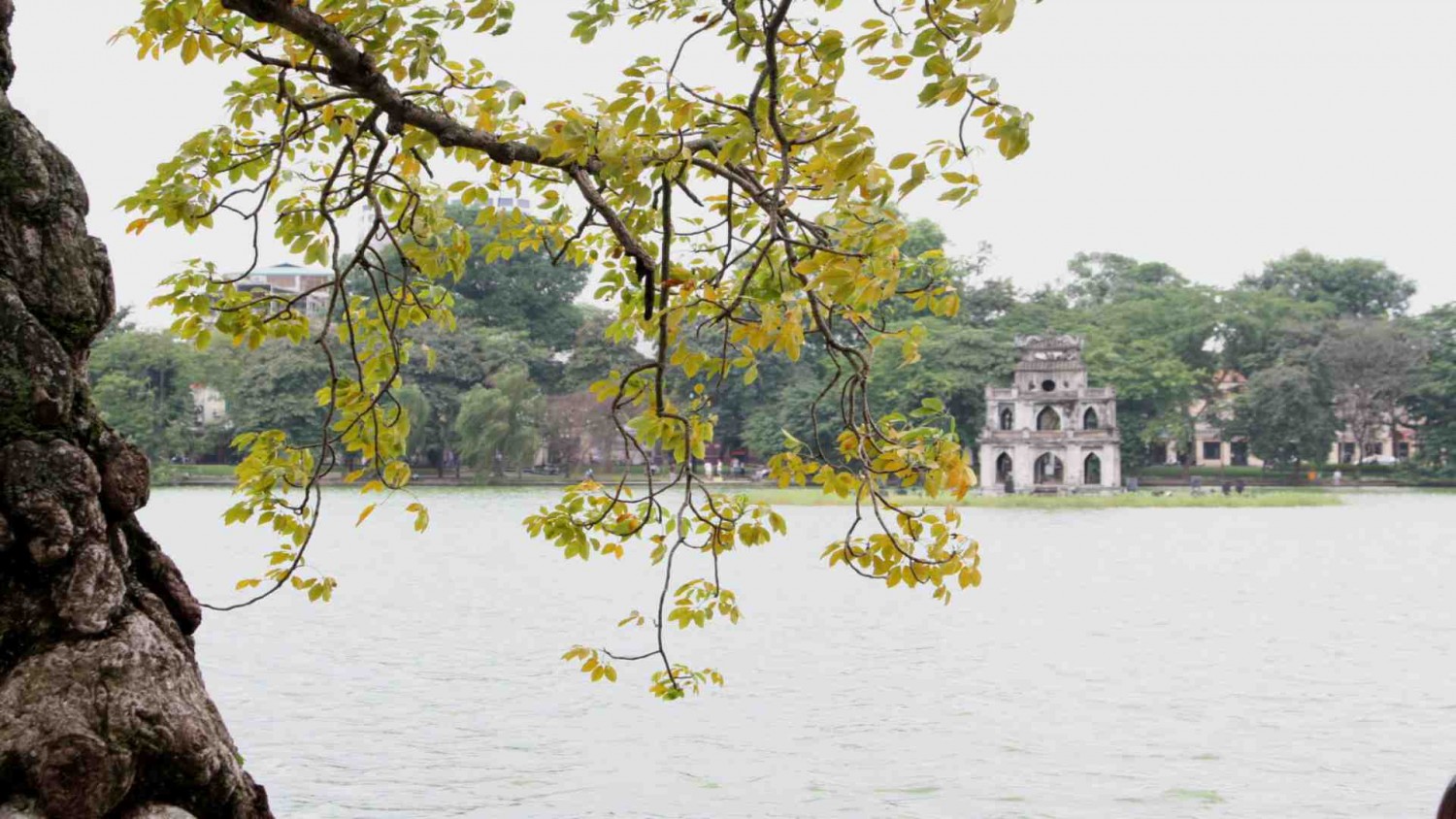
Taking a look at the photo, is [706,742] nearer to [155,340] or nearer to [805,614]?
[805,614]

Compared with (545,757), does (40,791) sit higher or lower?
higher

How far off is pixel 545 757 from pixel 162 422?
40.8 meters

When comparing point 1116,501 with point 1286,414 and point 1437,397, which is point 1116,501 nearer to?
point 1286,414

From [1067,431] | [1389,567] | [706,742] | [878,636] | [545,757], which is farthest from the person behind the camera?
[1067,431]

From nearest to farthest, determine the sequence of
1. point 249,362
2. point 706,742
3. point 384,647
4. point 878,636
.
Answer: point 706,742 → point 384,647 → point 878,636 → point 249,362

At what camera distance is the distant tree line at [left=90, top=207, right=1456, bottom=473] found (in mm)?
46781

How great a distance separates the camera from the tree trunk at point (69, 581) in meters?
3.28

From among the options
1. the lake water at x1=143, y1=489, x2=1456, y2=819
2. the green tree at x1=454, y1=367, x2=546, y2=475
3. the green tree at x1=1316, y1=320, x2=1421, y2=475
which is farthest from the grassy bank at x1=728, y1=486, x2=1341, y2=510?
the lake water at x1=143, y1=489, x2=1456, y2=819

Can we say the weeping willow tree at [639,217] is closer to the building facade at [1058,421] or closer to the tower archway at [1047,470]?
the building facade at [1058,421]

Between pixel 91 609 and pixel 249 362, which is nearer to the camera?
pixel 91 609

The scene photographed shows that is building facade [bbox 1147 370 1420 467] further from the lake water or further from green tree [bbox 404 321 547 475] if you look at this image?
→ the lake water

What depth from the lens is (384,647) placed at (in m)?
14.4

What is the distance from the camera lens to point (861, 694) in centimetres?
1232

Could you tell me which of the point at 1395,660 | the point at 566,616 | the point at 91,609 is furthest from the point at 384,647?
the point at 91,609
